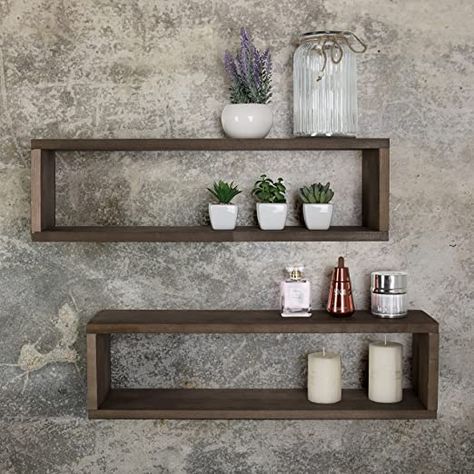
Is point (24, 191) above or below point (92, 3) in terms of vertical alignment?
below

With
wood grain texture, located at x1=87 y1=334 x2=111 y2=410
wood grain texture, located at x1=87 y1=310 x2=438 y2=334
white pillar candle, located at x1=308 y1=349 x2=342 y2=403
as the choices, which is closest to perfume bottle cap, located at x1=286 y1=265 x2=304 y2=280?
wood grain texture, located at x1=87 y1=310 x2=438 y2=334

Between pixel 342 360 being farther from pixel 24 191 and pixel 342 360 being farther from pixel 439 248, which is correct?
pixel 24 191

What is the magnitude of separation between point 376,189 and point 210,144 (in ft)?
1.32

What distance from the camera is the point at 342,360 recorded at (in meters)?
2.15

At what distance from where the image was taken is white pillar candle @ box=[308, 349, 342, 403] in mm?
2039

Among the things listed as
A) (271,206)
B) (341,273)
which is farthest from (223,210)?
(341,273)

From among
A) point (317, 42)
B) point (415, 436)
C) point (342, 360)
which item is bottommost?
point (415, 436)

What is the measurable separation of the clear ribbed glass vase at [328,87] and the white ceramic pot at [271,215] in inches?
7.4

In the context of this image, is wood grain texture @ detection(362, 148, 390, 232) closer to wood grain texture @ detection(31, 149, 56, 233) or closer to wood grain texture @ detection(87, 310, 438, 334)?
wood grain texture @ detection(87, 310, 438, 334)

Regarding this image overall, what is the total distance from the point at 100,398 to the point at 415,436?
2.60 feet

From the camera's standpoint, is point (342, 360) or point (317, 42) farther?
point (342, 360)

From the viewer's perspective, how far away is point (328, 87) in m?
2.01

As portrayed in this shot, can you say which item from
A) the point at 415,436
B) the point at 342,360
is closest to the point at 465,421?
the point at 415,436

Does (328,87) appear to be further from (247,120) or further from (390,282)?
(390,282)
